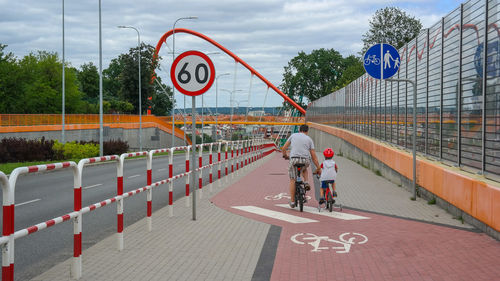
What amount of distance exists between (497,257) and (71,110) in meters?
87.4

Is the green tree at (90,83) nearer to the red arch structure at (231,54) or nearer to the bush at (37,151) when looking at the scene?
the red arch structure at (231,54)

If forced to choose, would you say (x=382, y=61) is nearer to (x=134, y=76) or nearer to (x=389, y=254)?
(x=389, y=254)

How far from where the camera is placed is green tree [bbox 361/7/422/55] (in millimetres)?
82750

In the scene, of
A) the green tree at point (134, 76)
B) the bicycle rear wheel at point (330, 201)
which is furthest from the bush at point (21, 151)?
the green tree at point (134, 76)

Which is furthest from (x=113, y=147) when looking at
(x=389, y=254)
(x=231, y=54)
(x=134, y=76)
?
(x=231, y=54)

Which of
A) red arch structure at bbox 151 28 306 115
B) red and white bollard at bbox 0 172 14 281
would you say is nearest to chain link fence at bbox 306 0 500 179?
red and white bollard at bbox 0 172 14 281

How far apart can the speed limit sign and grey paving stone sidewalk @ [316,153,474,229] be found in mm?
3705

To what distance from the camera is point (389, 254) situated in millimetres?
7414

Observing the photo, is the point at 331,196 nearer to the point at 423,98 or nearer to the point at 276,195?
the point at 276,195

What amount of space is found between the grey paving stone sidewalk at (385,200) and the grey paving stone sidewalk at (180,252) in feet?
8.92

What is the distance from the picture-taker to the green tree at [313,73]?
11688 cm

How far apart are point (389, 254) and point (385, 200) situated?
5.75 meters

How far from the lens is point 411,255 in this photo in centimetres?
734

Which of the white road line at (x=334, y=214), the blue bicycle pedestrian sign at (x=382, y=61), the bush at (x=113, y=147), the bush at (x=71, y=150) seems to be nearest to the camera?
the white road line at (x=334, y=214)
